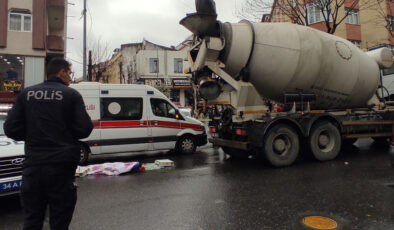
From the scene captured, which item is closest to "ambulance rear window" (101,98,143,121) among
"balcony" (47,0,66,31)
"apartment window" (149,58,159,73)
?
"balcony" (47,0,66,31)

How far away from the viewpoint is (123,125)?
8.66 meters

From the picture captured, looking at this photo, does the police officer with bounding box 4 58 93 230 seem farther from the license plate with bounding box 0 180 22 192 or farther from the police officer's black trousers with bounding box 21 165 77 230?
the license plate with bounding box 0 180 22 192

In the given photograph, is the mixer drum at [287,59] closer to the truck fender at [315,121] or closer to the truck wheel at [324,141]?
the truck fender at [315,121]

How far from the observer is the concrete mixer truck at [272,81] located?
6.88 m

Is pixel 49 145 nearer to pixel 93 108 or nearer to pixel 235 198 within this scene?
pixel 235 198

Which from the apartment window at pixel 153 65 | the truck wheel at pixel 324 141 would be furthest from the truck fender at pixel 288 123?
the apartment window at pixel 153 65

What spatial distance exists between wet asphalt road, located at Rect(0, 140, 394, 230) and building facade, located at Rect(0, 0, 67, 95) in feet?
43.9

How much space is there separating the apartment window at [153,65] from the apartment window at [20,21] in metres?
22.5

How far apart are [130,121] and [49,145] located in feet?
20.7

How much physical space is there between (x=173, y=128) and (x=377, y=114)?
256 inches

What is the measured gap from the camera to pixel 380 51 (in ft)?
29.5

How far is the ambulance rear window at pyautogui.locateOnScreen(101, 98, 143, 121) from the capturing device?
856cm

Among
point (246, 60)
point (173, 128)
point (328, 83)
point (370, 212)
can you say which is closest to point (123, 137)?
point (173, 128)

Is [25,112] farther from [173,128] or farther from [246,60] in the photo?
[173,128]
